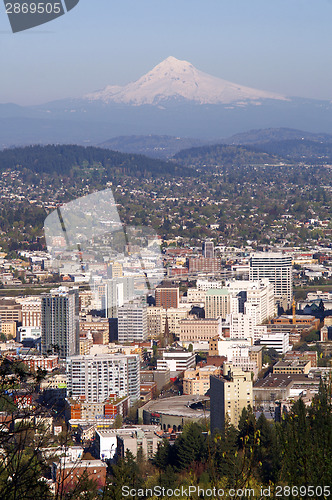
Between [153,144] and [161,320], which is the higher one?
[153,144]

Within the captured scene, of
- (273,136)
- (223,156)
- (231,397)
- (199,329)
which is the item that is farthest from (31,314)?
(273,136)

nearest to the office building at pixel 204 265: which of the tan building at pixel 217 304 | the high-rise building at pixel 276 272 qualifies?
the high-rise building at pixel 276 272

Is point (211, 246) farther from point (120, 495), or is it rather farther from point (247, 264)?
point (120, 495)

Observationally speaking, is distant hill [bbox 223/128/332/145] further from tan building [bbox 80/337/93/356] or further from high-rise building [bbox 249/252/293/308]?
tan building [bbox 80/337/93/356]

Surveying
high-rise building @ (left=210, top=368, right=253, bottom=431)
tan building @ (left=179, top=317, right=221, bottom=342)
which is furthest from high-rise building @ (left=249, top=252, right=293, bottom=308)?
high-rise building @ (left=210, top=368, right=253, bottom=431)

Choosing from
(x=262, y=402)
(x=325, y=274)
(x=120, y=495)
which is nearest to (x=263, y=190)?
(x=325, y=274)

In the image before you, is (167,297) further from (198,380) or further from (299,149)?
(299,149)
